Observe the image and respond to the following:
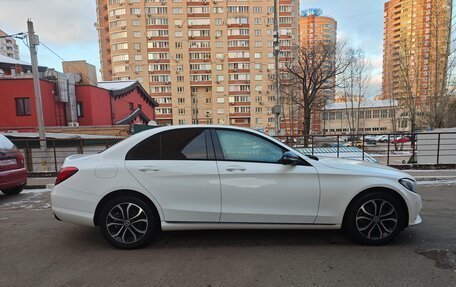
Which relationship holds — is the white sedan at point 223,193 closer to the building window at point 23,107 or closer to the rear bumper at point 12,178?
the rear bumper at point 12,178

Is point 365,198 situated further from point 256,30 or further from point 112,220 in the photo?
point 256,30

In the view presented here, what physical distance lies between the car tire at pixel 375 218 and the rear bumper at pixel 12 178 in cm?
692

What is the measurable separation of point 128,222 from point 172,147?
1.10 meters

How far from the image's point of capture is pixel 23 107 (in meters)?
23.4

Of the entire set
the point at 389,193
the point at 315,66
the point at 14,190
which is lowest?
the point at 14,190

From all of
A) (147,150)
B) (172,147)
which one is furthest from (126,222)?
(172,147)

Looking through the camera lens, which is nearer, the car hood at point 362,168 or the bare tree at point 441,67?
the car hood at point 362,168

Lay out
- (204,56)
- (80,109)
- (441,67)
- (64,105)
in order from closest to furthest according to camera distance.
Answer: (441,67), (64,105), (80,109), (204,56)

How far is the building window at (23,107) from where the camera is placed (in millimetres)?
23359

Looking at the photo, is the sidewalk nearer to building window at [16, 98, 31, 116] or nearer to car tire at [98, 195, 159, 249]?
car tire at [98, 195, 159, 249]

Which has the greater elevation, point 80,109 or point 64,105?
point 64,105

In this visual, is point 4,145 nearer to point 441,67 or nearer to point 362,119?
point 441,67

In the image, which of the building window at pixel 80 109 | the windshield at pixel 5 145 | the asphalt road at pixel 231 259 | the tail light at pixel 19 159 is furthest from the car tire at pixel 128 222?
the building window at pixel 80 109

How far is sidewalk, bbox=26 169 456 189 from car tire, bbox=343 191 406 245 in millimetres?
5351
